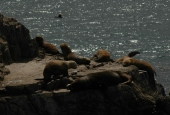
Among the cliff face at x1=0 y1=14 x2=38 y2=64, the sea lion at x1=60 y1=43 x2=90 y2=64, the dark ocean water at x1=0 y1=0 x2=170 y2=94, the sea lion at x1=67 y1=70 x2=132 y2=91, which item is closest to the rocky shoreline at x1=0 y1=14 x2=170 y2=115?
the sea lion at x1=67 y1=70 x2=132 y2=91

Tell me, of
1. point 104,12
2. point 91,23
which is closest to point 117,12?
point 104,12

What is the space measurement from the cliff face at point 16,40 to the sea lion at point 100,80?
4.85 m

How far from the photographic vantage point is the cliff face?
2425 centimetres

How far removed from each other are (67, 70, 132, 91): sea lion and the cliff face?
15.9 ft

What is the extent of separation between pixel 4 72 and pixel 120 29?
4725 cm

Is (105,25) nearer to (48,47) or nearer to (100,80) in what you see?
(48,47)

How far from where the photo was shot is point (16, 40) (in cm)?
2470

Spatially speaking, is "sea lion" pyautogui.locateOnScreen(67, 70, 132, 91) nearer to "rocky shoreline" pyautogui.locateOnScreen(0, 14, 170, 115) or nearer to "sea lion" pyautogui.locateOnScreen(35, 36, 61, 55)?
"rocky shoreline" pyautogui.locateOnScreen(0, 14, 170, 115)

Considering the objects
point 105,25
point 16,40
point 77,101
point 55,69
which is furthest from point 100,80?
point 105,25

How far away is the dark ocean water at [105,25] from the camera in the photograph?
5578 centimetres

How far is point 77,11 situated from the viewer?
84.1 meters

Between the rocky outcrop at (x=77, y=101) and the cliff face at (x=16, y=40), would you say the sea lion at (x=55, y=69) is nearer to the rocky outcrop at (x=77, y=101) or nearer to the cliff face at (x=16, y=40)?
the rocky outcrop at (x=77, y=101)

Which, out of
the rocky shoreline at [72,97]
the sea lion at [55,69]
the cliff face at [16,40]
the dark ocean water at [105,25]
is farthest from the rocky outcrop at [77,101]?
the dark ocean water at [105,25]

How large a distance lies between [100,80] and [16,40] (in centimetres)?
603
